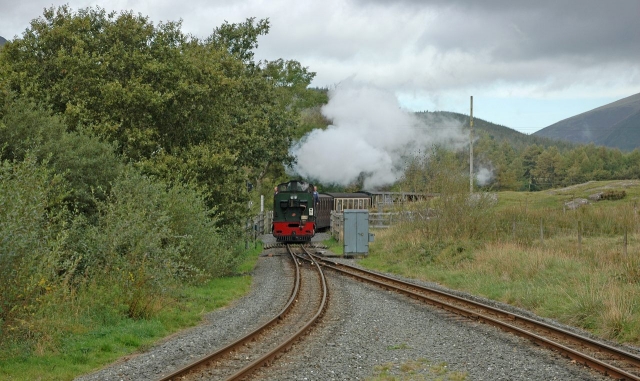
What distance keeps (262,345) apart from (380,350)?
6.00 ft

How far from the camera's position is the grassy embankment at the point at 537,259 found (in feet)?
40.4

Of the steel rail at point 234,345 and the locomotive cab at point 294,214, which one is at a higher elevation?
the locomotive cab at point 294,214

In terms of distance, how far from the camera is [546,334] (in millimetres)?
10875

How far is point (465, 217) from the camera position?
24.5 m

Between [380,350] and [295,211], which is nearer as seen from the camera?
[380,350]

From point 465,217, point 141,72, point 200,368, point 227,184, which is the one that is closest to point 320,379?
point 200,368

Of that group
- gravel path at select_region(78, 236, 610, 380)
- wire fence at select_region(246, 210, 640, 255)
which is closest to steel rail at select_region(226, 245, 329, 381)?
gravel path at select_region(78, 236, 610, 380)

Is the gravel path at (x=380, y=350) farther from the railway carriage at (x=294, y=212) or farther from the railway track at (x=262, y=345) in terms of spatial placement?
the railway carriage at (x=294, y=212)

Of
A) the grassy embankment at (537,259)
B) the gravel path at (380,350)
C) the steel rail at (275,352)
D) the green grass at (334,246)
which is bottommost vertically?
the gravel path at (380,350)

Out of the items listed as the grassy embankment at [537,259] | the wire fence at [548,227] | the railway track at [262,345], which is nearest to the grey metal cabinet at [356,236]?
the grassy embankment at [537,259]

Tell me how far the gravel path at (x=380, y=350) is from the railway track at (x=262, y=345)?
0.65ft

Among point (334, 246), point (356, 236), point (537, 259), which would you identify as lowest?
point (334, 246)

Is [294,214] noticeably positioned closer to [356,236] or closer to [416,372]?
[356,236]

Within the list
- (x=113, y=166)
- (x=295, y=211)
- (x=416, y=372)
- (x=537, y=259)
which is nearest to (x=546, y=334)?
(x=416, y=372)
